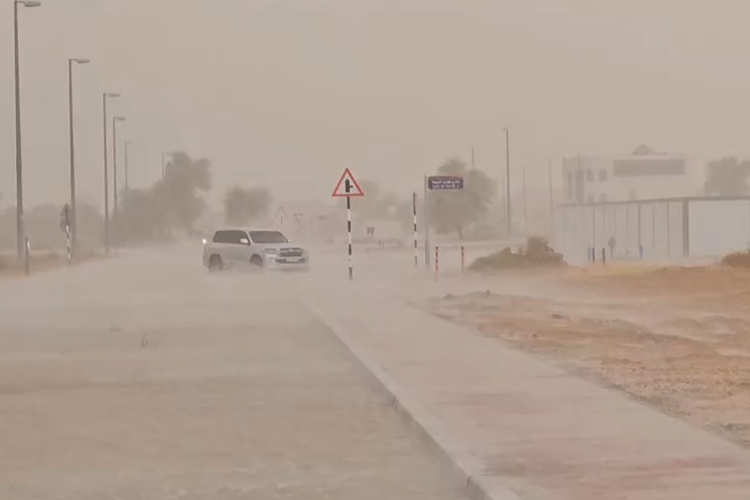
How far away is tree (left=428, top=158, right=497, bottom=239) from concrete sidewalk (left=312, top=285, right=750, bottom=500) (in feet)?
361

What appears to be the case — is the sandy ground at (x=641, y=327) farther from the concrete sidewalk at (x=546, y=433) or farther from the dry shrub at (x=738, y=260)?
the dry shrub at (x=738, y=260)

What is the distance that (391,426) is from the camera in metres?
11.1

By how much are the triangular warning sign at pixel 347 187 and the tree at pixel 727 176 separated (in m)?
157

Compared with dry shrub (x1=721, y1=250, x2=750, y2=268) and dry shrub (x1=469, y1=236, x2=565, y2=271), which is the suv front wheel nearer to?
dry shrub (x1=469, y1=236, x2=565, y2=271)

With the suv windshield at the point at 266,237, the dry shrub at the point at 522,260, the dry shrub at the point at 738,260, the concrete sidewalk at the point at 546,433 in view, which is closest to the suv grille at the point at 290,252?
the suv windshield at the point at 266,237

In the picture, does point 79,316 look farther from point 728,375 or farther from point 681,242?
point 681,242

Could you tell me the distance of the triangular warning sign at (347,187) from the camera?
3441 centimetres

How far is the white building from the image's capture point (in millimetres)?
151750

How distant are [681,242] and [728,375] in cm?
4231

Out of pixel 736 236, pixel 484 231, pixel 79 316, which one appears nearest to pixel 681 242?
pixel 736 236

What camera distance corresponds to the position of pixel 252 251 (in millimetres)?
47969

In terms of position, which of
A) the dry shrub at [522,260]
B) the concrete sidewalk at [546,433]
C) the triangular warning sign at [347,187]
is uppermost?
the triangular warning sign at [347,187]

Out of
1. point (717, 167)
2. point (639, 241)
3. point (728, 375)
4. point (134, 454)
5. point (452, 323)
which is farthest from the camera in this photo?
point (717, 167)

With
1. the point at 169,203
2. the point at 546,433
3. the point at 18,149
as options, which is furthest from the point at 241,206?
the point at 546,433
